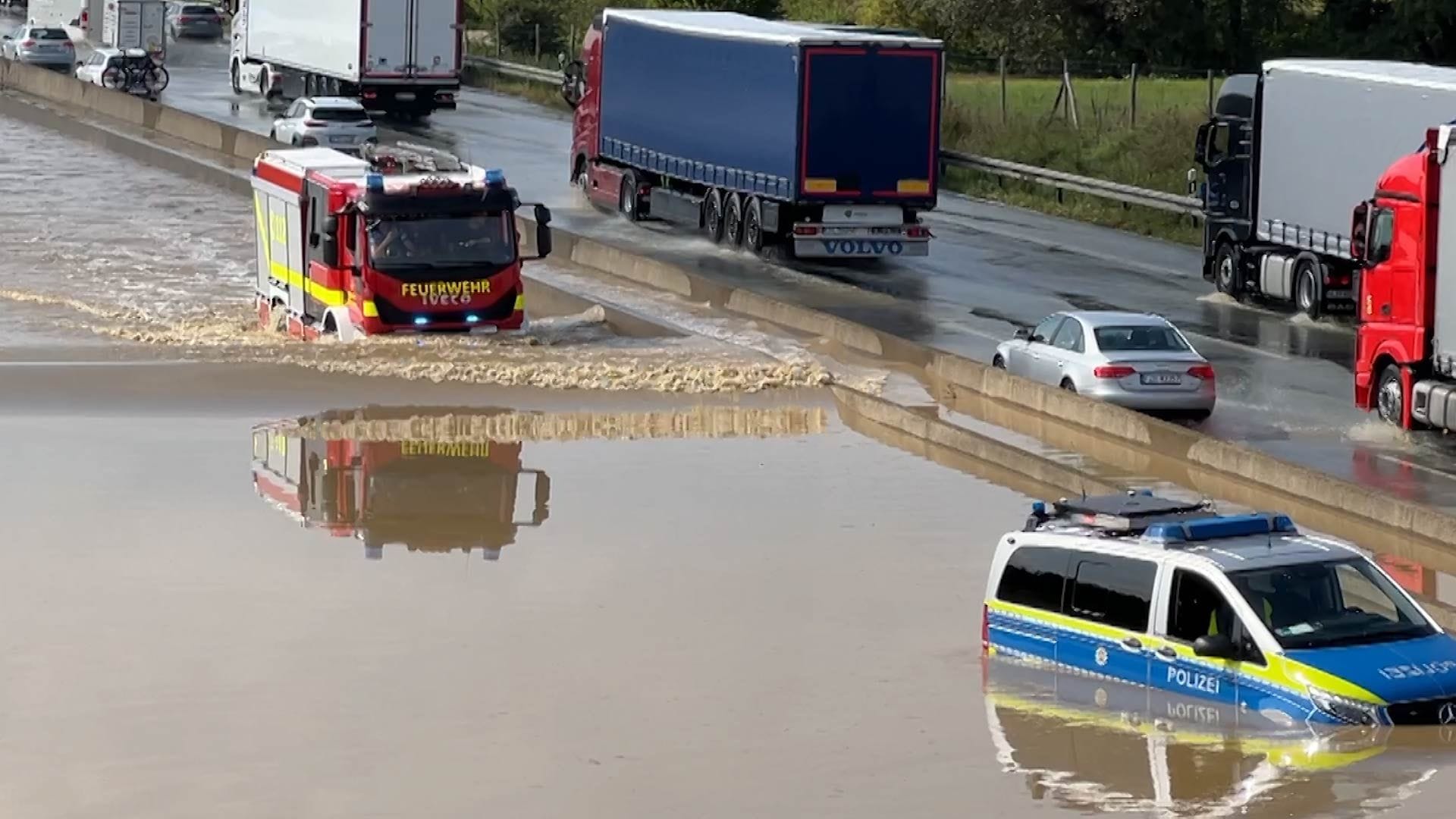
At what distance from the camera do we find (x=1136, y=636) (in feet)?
51.4

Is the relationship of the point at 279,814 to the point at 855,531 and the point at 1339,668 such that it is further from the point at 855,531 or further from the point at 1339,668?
the point at 855,531

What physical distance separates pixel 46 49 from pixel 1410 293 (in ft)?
194

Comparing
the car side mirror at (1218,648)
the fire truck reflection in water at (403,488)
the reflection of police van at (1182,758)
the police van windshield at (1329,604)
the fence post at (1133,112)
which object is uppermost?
the fence post at (1133,112)

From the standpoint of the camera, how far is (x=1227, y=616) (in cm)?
1513

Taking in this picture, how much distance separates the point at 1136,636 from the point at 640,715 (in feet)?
10.1

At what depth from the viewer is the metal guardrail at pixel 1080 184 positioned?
43719mm

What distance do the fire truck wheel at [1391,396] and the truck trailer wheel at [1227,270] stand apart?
9.39 metres

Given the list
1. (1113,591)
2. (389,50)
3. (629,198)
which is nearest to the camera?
(1113,591)

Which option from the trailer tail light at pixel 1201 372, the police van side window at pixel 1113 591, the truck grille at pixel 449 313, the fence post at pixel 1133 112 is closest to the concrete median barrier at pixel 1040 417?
the trailer tail light at pixel 1201 372

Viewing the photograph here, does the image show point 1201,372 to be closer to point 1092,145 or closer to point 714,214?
point 714,214

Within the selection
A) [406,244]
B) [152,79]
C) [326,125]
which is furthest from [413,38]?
[406,244]

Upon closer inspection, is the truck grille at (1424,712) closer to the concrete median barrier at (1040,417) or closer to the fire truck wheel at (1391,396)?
the concrete median barrier at (1040,417)

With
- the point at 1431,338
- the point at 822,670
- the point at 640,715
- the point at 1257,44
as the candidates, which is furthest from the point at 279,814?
the point at 1257,44

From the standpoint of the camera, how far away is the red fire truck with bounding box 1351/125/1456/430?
26.2 meters
